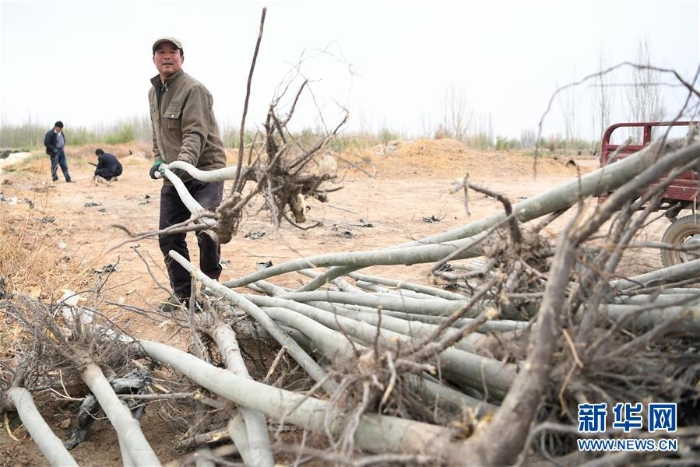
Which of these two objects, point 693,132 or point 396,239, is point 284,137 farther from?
point 396,239

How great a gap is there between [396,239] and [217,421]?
A: 15.4 ft

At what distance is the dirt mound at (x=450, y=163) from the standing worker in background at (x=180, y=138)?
1177 centimetres

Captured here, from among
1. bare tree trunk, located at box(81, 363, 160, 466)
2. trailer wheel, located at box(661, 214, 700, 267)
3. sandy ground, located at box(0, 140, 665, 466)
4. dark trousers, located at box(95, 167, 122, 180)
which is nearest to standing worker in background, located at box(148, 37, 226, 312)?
sandy ground, located at box(0, 140, 665, 466)

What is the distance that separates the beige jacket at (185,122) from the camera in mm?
3828

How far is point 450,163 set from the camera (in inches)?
658

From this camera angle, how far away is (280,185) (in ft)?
7.66

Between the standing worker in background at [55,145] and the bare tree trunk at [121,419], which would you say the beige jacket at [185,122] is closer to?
the bare tree trunk at [121,419]

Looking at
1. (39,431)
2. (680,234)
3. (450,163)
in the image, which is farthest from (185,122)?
(450,163)

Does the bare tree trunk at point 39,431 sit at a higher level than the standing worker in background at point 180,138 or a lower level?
lower

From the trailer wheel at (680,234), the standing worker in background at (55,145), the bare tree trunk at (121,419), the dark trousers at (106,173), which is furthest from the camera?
the standing worker in background at (55,145)

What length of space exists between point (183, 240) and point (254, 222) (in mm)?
4140

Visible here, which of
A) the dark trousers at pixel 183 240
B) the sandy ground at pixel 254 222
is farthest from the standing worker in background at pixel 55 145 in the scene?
the dark trousers at pixel 183 240

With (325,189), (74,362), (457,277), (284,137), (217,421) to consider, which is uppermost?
(284,137)

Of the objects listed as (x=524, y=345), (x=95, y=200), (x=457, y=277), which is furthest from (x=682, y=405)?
(x=95, y=200)
